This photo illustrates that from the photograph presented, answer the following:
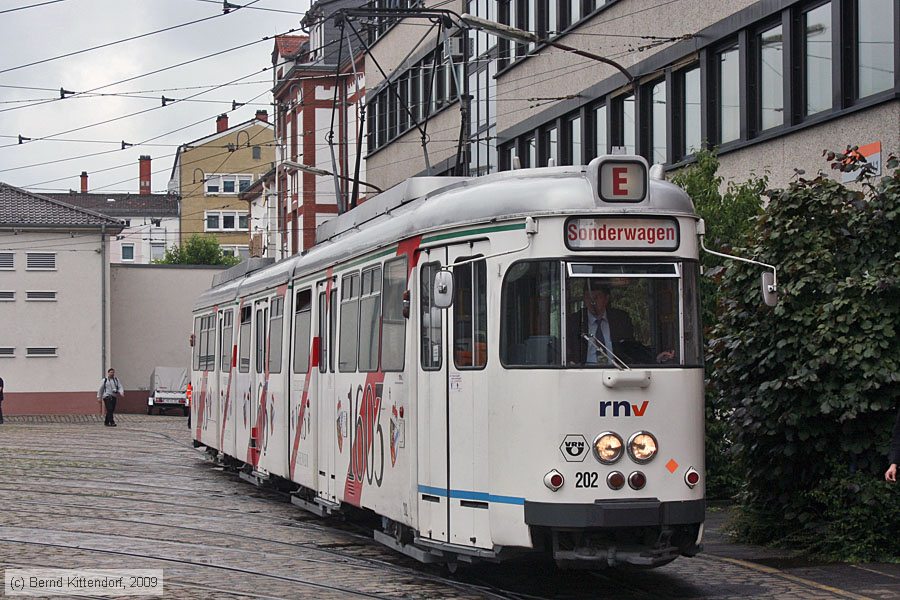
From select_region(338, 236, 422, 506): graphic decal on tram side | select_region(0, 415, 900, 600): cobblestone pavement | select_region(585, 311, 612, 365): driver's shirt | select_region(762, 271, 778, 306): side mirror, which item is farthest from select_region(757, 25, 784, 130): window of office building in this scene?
select_region(585, 311, 612, 365): driver's shirt

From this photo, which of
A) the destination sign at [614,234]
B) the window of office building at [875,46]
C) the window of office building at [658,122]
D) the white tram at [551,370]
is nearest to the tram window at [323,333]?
the white tram at [551,370]

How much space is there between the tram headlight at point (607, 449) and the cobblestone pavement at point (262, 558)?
4.26 ft

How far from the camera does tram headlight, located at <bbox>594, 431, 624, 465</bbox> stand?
407 inches

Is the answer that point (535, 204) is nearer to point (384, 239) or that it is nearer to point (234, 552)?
point (384, 239)

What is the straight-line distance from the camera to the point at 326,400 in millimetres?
15445

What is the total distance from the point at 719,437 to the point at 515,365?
6775mm

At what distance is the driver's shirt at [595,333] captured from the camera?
1042 cm

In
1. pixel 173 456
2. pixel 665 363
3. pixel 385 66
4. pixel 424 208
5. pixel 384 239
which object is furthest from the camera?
pixel 385 66

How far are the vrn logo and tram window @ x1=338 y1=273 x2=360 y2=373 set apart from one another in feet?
13.6

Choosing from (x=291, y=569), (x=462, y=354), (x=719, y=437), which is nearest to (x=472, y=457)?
(x=462, y=354)

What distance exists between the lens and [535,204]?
10766 mm

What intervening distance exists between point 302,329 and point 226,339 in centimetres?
684

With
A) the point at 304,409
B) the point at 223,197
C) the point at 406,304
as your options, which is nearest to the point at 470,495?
the point at 406,304

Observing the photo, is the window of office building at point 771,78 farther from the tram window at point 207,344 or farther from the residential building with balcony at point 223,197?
the residential building with balcony at point 223,197
